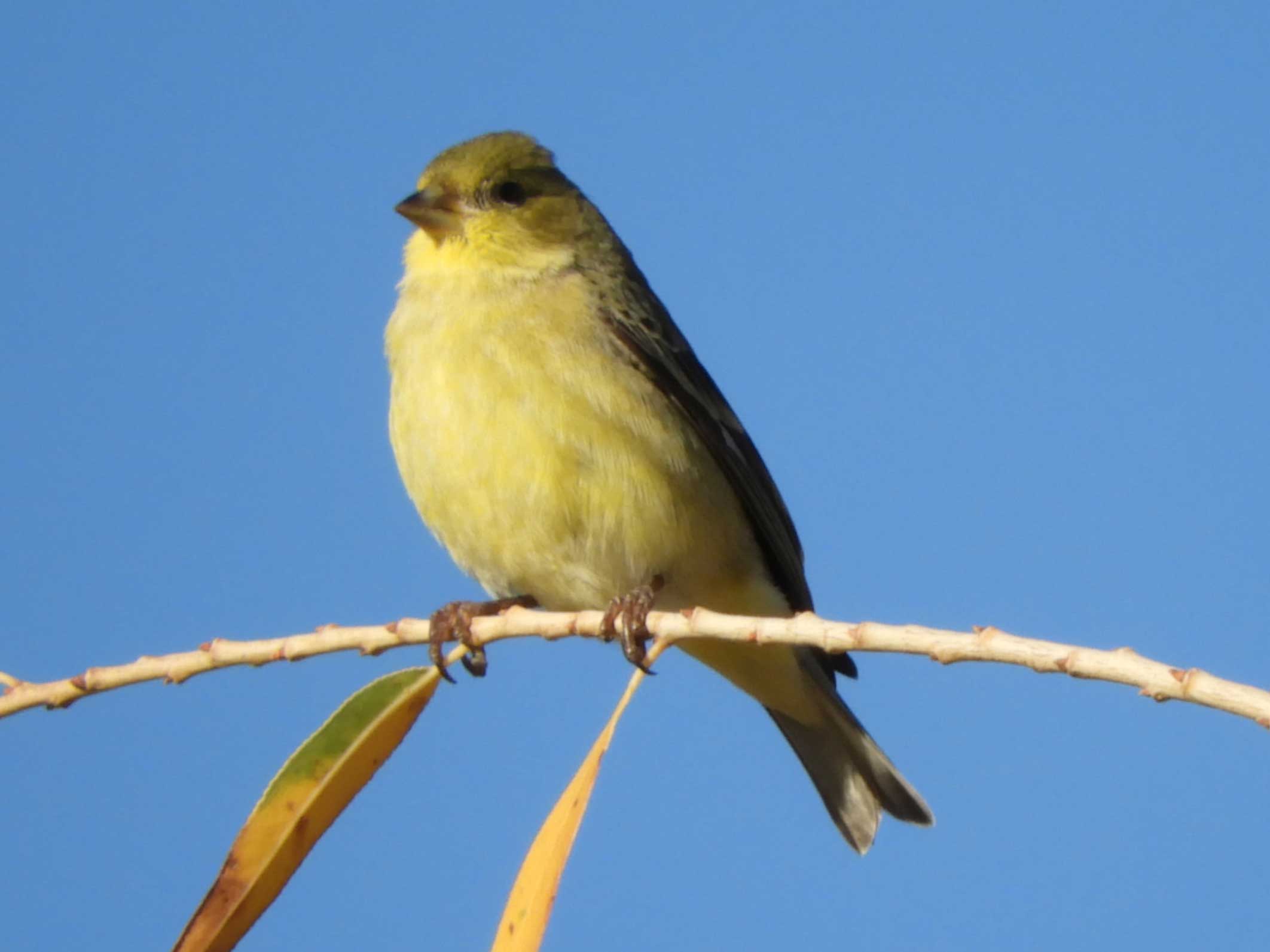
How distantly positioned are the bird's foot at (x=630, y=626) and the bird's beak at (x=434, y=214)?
170cm

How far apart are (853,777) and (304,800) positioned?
2941 millimetres

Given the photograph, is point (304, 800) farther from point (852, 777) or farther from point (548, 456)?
point (852, 777)

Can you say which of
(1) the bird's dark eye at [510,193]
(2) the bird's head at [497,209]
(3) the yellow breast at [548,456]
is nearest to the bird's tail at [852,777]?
(3) the yellow breast at [548,456]

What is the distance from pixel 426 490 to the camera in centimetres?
505

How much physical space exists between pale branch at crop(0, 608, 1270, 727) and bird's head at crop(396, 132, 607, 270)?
220 cm

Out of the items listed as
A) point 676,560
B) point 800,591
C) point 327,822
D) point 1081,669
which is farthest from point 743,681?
point 1081,669

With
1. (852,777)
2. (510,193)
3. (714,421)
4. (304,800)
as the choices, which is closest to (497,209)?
(510,193)

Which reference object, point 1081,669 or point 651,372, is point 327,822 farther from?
point 651,372

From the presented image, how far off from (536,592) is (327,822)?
203cm

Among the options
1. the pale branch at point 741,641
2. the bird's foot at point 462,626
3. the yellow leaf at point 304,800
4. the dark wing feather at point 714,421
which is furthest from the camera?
the dark wing feather at point 714,421

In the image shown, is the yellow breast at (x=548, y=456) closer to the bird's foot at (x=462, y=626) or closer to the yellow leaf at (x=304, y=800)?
the bird's foot at (x=462, y=626)

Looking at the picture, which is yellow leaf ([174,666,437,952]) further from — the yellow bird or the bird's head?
the bird's head

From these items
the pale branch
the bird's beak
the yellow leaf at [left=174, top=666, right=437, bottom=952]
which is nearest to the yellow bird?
the bird's beak

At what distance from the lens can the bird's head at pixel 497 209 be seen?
5.66 m
